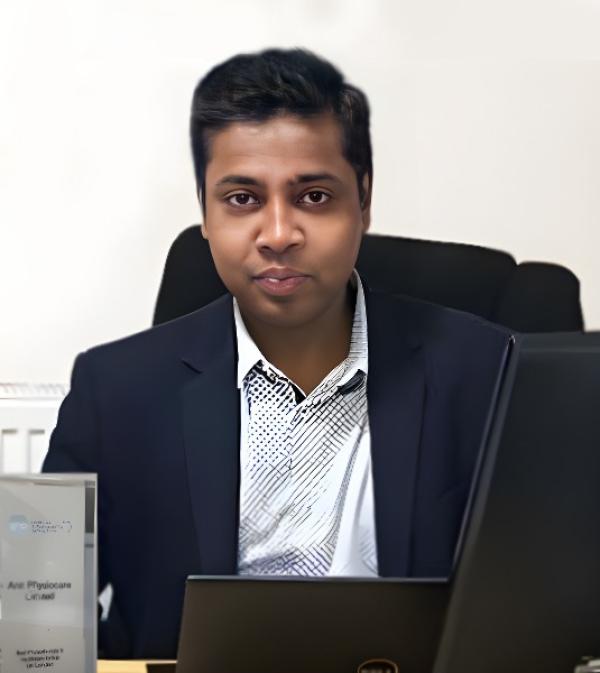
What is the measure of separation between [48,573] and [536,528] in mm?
667

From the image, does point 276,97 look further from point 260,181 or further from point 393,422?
point 393,422

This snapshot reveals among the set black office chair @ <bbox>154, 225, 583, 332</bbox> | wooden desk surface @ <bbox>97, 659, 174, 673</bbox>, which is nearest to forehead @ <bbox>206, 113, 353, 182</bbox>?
black office chair @ <bbox>154, 225, 583, 332</bbox>

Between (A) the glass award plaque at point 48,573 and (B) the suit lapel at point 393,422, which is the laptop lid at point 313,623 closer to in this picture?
(A) the glass award plaque at point 48,573

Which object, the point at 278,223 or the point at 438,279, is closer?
the point at 278,223

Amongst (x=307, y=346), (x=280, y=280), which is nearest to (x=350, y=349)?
(x=307, y=346)

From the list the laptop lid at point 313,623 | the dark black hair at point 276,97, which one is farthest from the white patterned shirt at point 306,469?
the laptop lid at point 313,623

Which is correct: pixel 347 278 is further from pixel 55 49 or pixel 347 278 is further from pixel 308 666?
pixel 308 666

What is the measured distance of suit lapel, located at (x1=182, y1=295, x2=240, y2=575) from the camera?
2006mm

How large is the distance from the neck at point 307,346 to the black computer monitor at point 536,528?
101cm

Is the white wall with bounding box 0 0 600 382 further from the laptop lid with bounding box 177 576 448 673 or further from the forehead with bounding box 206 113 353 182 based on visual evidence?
the laptop lid with bounding box 177 576 448 673

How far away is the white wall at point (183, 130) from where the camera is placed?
2.04 meters

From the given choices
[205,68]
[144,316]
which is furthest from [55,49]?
[144,316]

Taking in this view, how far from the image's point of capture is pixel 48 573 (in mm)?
1446

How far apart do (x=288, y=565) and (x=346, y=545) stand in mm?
107
